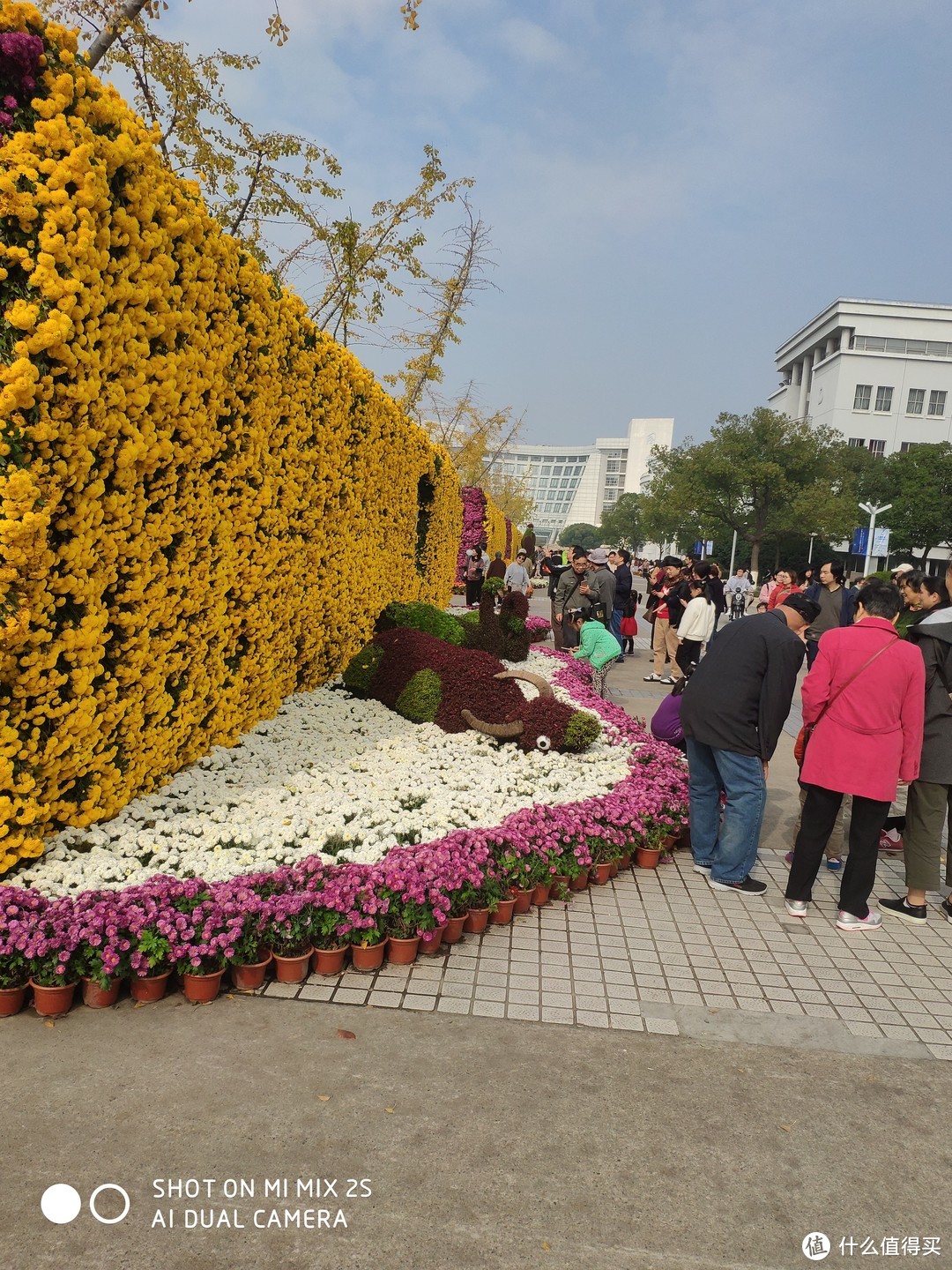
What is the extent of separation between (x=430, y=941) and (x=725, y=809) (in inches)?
79.0

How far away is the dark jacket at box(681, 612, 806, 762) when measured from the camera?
4633 mm

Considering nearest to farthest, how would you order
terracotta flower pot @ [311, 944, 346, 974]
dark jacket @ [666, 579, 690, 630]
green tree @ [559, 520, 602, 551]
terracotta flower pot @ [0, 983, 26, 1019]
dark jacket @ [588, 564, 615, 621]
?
terracotta flower pot @ [0, 983, 26, 1019]
terracotta flower pot @ [311, 944, 346, 974]
dark jacket @ [588, 564, 615, 621]
dark jacket @ [666, 579, 690, 630]
green tree @ [559, 520, 602, 551]

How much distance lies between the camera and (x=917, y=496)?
5078 cm

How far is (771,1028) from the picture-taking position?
139 inches

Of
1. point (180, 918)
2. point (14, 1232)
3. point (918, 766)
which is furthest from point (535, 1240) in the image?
point (918, 766)

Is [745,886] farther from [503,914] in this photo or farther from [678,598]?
[678,598]

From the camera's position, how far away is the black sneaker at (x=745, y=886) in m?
4.97

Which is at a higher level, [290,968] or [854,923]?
[854,923]

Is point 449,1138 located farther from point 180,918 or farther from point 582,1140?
point 180,918

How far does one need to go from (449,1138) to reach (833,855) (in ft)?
12.4

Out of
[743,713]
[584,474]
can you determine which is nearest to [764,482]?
[743,713]

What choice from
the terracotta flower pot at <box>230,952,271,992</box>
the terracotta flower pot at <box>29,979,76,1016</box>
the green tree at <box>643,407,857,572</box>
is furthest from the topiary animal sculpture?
A: the green tree at <box>643,407,857,572</box>

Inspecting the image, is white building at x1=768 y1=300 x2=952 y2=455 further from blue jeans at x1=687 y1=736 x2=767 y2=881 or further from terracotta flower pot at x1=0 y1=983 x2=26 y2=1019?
terracotta flower pot at x1=0 y1=983 x2=26 y2=1019

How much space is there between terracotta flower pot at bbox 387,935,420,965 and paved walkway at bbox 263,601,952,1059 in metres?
0.06
